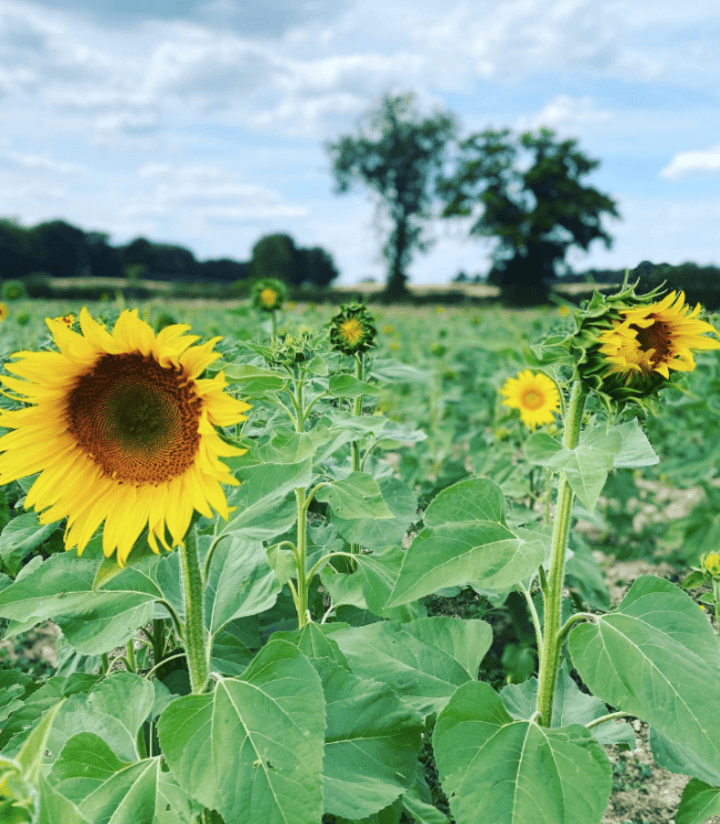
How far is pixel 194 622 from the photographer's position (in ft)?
3.90

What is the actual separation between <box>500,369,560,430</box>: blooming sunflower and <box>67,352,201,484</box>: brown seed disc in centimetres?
234

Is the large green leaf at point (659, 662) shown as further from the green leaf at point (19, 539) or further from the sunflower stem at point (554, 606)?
the green leaf at point (19, 539)

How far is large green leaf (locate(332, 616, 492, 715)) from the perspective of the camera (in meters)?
1.31

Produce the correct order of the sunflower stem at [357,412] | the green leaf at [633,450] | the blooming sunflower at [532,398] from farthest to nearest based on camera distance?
the blooming sunflower at [532,398] < the sunflower stem at [357,412] < the green leaf at [633,450]

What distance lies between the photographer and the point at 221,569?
1426mm

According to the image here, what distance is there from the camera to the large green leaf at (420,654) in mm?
1309

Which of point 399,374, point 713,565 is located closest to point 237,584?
point 399,374

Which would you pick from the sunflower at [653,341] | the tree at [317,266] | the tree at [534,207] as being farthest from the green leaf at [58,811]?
the tree at [317,266]

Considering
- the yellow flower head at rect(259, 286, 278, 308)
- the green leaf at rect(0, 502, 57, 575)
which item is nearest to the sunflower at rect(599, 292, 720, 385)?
the green leaf at rect(0, 502, 57, 575)

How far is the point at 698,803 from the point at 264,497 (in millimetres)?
933

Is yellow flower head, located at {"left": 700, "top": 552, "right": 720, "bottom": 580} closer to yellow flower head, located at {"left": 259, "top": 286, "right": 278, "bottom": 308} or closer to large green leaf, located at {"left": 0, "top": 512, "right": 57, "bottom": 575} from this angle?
large green leaf, located at {"left": 0, "top": 512, "right": 57, "bottom": 575}

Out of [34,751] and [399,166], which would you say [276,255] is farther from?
[34,751]

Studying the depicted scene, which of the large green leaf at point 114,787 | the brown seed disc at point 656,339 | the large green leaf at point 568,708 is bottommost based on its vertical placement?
the large green leaf at point 568,708

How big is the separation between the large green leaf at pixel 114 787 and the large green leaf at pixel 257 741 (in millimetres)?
93
